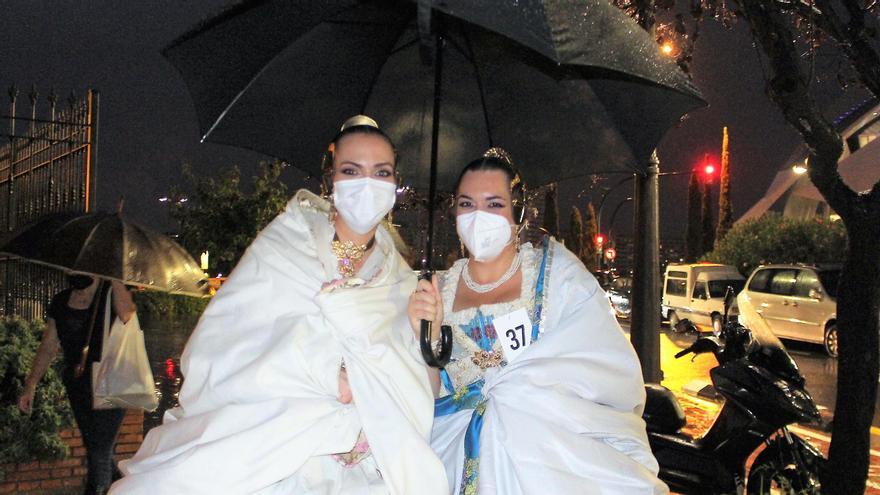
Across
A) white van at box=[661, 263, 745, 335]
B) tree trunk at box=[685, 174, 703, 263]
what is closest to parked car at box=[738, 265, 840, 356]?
white van at box=[661, 263, 745, 335]

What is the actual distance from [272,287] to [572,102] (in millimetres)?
1519

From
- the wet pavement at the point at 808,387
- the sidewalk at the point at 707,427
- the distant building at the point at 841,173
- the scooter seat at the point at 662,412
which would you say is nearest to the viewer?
the scooter seat at the point at 662,412

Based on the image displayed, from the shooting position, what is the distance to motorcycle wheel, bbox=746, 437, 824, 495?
459 centimetres

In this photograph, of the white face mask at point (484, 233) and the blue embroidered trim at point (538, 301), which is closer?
the blue embroidered trim at point (538, 301)

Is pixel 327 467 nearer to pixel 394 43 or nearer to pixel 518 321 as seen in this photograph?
pixel 518 321

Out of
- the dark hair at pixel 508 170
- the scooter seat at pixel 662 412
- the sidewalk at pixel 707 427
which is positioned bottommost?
the sidewalk at pixel 707 427

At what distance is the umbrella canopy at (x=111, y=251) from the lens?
4.32 metres

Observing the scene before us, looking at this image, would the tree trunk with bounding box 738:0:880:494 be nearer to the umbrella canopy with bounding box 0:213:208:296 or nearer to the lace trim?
the lace trim

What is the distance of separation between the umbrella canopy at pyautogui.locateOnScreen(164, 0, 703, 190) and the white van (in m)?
16.9

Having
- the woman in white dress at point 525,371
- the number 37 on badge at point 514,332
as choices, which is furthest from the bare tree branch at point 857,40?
the number 37 on badge at point 514,332

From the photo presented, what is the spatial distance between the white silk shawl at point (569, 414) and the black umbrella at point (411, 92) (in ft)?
2.11

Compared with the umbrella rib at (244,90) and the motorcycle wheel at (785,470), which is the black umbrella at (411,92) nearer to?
Answer: the umbrella rib at (244,90)

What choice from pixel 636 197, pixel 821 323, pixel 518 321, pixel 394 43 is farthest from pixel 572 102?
pixel 821 323

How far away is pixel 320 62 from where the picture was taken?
119 inches
